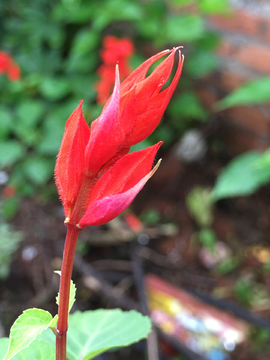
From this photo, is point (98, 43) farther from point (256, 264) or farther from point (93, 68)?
point (256, 264)

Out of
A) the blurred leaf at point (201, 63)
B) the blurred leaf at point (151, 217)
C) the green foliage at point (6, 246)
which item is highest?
the blurred leaf at point (201, 63)

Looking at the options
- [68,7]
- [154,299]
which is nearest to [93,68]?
[68,7]

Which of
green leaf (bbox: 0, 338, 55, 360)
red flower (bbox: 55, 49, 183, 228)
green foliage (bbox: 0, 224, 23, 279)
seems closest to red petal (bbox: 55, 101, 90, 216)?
red flower (bbox: 55, 49, 183, 228)

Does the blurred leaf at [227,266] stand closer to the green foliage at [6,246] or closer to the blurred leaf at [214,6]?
the green foliage at [6,246]

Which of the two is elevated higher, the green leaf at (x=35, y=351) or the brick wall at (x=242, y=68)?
the green leaf at (x=35, y=351)

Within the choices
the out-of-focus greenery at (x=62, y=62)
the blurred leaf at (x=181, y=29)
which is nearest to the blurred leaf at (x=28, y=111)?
the out-of-focus greenery at (x=62, y=62)

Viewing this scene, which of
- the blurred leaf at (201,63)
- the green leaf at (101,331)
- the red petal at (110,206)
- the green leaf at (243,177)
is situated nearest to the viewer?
the red petal at (110,206)

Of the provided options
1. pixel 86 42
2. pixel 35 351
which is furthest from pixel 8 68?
pixel 35 351

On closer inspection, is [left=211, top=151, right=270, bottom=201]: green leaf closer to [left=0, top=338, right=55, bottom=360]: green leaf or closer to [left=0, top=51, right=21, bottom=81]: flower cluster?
[left=0, top=338, right=55, bottom=360]: green leaf
